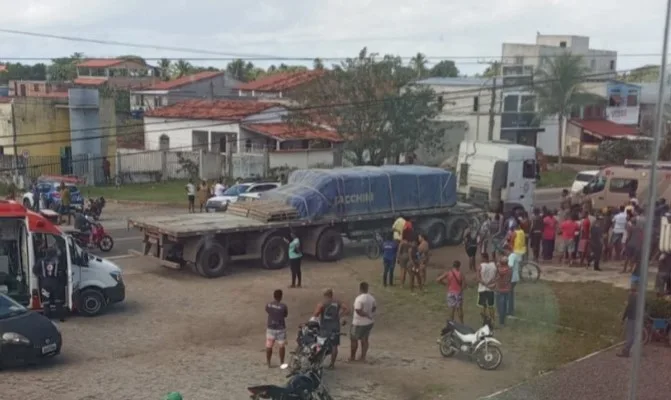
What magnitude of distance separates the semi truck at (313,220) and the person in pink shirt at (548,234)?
341 centimetres

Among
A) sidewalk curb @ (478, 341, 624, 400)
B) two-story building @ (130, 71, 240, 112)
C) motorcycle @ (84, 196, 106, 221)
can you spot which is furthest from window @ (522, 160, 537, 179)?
two-story building @ (130, 71, 240, 112)

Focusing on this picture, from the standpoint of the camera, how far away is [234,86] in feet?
253

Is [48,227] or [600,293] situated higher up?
[48,227]

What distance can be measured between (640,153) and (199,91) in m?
39.0

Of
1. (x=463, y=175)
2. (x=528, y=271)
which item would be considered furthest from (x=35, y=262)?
(x=463, y=175)

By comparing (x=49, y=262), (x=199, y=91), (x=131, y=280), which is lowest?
(x=131, y=280)

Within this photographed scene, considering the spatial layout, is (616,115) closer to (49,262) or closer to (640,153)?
(640,153)

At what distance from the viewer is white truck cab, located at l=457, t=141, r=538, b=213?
29094mm

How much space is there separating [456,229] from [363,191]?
4044 millimetres

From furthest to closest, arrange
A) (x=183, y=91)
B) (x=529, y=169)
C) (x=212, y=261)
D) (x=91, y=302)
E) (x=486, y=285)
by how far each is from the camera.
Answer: (x=183, y=91) → (x=529, y=169) → (x=212, y=261) → (x=91, y=302) → (x=486, y=285)

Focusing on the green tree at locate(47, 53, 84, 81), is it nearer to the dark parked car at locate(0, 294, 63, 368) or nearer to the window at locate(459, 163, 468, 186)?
the window at locate(459, 163, 468, 186)

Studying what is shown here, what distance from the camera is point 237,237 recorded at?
72.3 ft

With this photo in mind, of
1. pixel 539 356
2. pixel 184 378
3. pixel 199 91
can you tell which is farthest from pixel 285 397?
pixel 199 91

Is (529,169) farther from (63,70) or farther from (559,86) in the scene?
(63,70)
